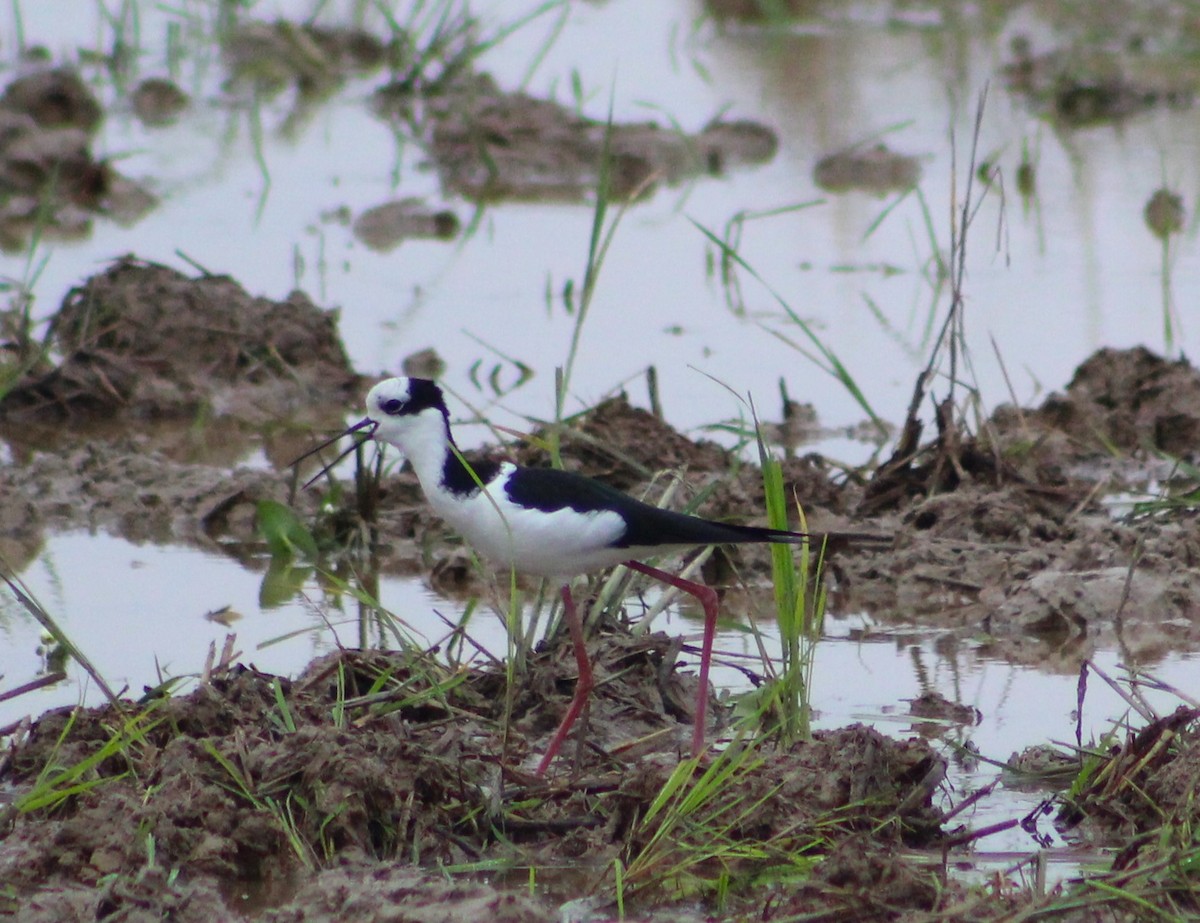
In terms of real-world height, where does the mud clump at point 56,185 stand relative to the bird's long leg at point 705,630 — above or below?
above

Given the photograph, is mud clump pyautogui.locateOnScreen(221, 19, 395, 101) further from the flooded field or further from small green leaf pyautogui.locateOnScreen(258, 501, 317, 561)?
small green leaf pyautogui.locateOnScreen(258, 501, 317, 561)

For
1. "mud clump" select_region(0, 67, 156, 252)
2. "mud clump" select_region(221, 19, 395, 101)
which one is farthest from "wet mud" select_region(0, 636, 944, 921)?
"mud clump" select_region(221, 19, 395, 101)

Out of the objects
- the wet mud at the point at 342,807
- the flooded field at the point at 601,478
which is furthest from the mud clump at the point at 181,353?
the wet mud at the point at 342,807

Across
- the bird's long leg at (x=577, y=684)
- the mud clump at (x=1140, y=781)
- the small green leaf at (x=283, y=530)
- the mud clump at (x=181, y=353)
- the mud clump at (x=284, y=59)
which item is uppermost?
the mud clump at (x=284, y=59)

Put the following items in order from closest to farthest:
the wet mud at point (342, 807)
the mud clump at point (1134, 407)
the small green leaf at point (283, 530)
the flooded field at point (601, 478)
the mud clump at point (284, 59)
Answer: the wet mud at point (342, 807)
the flooded field at point (601, 478)
the small green leaf at point (283, 530)
the mud clump at point (1134, 407)
the mud clump at point (284, 59)

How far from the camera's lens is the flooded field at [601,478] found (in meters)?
3.67

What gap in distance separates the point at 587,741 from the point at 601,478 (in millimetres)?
1953

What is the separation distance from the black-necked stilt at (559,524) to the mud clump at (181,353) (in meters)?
3.14

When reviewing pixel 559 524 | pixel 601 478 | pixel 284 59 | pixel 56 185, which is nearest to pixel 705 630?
pixel 559 524

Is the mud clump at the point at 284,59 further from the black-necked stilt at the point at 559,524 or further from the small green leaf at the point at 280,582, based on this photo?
the black-necked stilt at the point at 559,524

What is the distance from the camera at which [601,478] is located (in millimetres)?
6113

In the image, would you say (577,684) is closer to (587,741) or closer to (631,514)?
(587,741)

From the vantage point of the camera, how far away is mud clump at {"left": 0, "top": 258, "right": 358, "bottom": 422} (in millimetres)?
7395

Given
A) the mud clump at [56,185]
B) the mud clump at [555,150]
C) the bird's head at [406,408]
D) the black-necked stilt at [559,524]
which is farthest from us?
the mud clump at [555,150]
